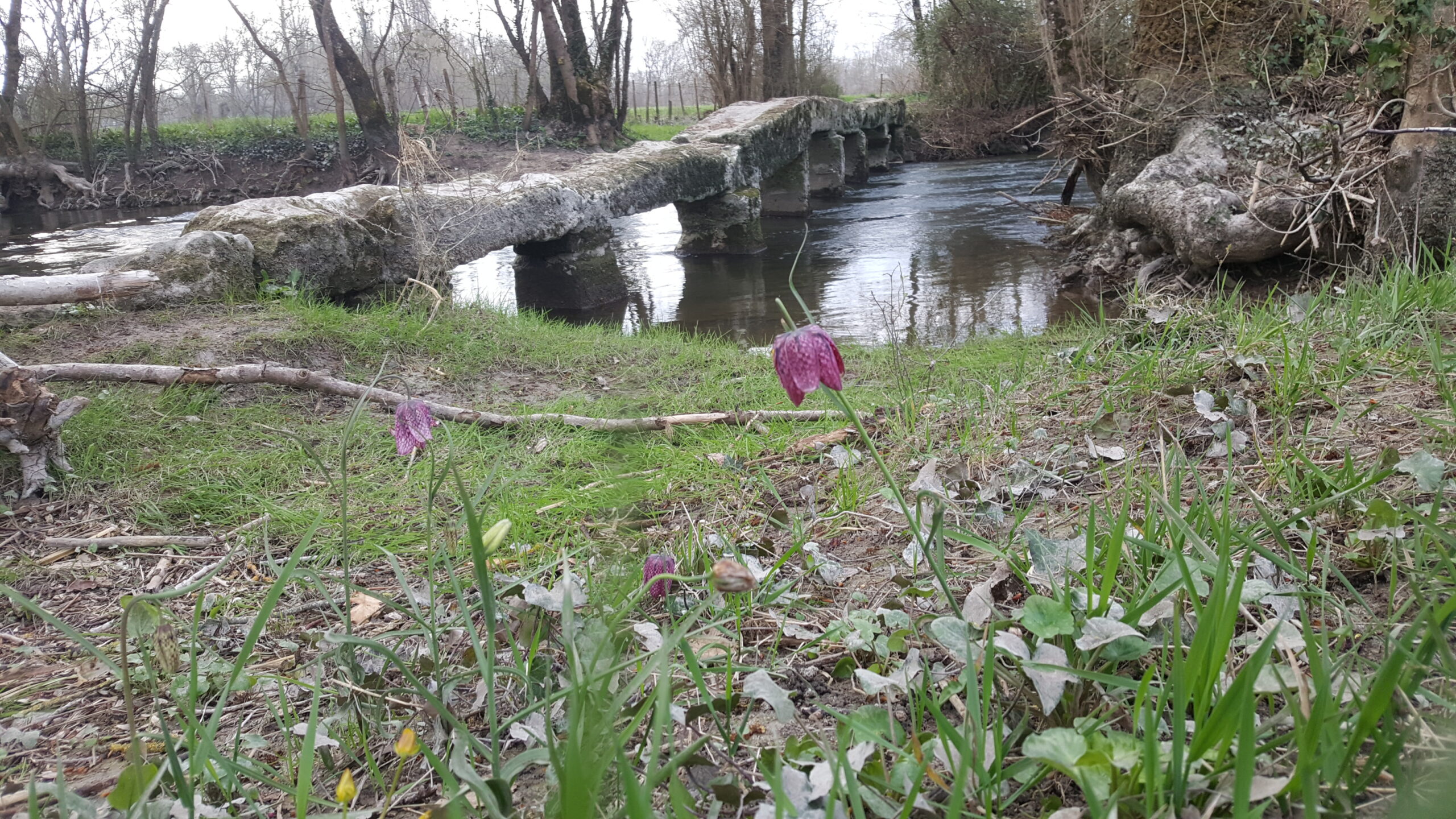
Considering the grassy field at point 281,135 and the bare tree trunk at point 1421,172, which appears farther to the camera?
the grassy field at point 281,135

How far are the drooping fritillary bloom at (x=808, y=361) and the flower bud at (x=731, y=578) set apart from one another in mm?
314

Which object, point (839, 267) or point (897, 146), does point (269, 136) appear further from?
point (839, 267)

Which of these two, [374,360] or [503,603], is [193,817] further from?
[374,360]

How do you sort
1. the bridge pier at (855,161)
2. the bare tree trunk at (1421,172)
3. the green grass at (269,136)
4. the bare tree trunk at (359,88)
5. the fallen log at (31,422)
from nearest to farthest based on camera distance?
the fallen log at (31,422), the bare tree trunk at (1421,172), the bare tree trunk at (359,88), the green grass at (269,136), the bridge pier at (855,161)

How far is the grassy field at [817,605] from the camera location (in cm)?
89

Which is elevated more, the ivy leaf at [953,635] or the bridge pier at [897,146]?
the bridge pier at [897,146]

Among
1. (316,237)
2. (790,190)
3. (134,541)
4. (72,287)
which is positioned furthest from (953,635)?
(790,190)

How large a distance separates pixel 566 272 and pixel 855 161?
1100 centimetres

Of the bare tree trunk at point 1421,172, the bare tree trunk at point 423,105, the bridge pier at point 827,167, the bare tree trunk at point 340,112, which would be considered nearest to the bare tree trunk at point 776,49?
the bridge pier at point 827,167

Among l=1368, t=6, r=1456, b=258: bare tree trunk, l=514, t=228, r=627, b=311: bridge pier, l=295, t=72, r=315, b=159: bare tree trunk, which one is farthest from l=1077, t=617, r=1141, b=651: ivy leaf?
l=295, t=72, r=315, b=159: bare tree trunk

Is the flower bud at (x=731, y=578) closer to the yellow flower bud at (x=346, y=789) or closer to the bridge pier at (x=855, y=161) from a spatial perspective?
the yellow flower bud at (x=346, y=789)

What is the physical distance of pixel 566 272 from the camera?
312 inches

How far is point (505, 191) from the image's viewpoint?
23.0ft

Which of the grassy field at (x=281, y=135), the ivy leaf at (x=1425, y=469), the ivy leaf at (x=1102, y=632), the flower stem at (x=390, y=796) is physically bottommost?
the flower stem at (x=390, y=796)
